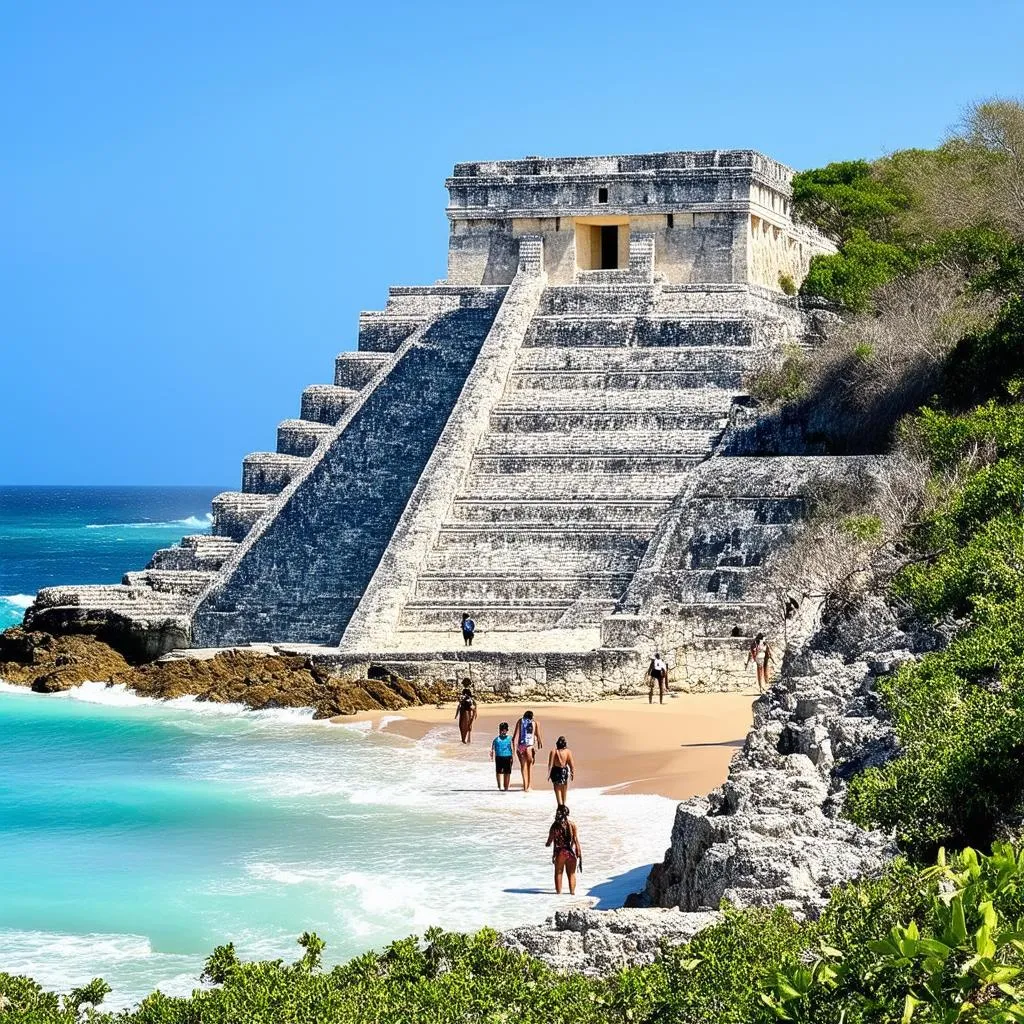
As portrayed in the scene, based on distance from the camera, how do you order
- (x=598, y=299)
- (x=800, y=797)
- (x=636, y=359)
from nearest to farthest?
1. (x=800, y=797)
2. (x=636, y=359)
3. (x=598, y=299)

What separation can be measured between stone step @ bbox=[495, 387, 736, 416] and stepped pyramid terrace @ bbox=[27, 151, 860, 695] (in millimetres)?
37

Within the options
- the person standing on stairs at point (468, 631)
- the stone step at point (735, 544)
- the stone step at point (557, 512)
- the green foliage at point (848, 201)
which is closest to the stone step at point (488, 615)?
the person standing on stairs at point (468, 631)

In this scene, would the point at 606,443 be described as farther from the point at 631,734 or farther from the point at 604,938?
the point at 604,938

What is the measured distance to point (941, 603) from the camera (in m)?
12.2

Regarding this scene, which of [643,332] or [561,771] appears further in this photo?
[643,332]

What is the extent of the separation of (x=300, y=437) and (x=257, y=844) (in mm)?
13018

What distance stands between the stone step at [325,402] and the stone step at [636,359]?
2.80m

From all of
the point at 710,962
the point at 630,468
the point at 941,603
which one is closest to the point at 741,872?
the point at 710,962

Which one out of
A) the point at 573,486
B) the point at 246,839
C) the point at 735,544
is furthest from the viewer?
the point at 573,486

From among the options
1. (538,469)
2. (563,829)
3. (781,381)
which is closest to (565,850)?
(563,829)

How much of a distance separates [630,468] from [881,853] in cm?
1554

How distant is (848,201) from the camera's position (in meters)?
33.8

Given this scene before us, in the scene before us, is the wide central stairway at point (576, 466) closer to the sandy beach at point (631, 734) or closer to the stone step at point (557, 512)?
the stone step at point (557, 512)

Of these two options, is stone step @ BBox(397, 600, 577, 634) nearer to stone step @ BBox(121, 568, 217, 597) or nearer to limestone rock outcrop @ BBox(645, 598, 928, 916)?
stone step @ BBox(121, 568, 217, 597)
